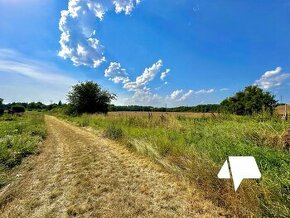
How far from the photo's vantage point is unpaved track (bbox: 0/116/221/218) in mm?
4391

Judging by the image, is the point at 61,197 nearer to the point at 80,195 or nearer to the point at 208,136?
the point at 80,195

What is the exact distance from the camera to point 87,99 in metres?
38.3

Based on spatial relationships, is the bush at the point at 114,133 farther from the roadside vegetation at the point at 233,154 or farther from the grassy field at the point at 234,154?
the grassy field at the point at 234,154

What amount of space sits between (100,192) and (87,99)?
34.0m

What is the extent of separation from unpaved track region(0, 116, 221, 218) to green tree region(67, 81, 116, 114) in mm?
30670

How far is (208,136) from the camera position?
660 cm

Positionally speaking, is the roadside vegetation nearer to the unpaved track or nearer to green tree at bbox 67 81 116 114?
the unpaved track

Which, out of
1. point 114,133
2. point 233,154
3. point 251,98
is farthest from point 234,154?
point 251,98

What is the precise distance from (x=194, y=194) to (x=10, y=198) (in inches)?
136

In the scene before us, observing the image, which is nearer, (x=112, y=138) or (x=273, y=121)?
(x=273, y=121)

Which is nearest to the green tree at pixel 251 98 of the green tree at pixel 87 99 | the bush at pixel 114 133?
the green tree at pixel 87 99

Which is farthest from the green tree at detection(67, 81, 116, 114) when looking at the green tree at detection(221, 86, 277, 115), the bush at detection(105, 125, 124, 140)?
the bush at detection(105, 125, 124, 140)

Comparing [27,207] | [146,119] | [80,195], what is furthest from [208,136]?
[146,119]

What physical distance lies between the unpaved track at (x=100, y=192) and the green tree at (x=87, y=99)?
30670 mm
